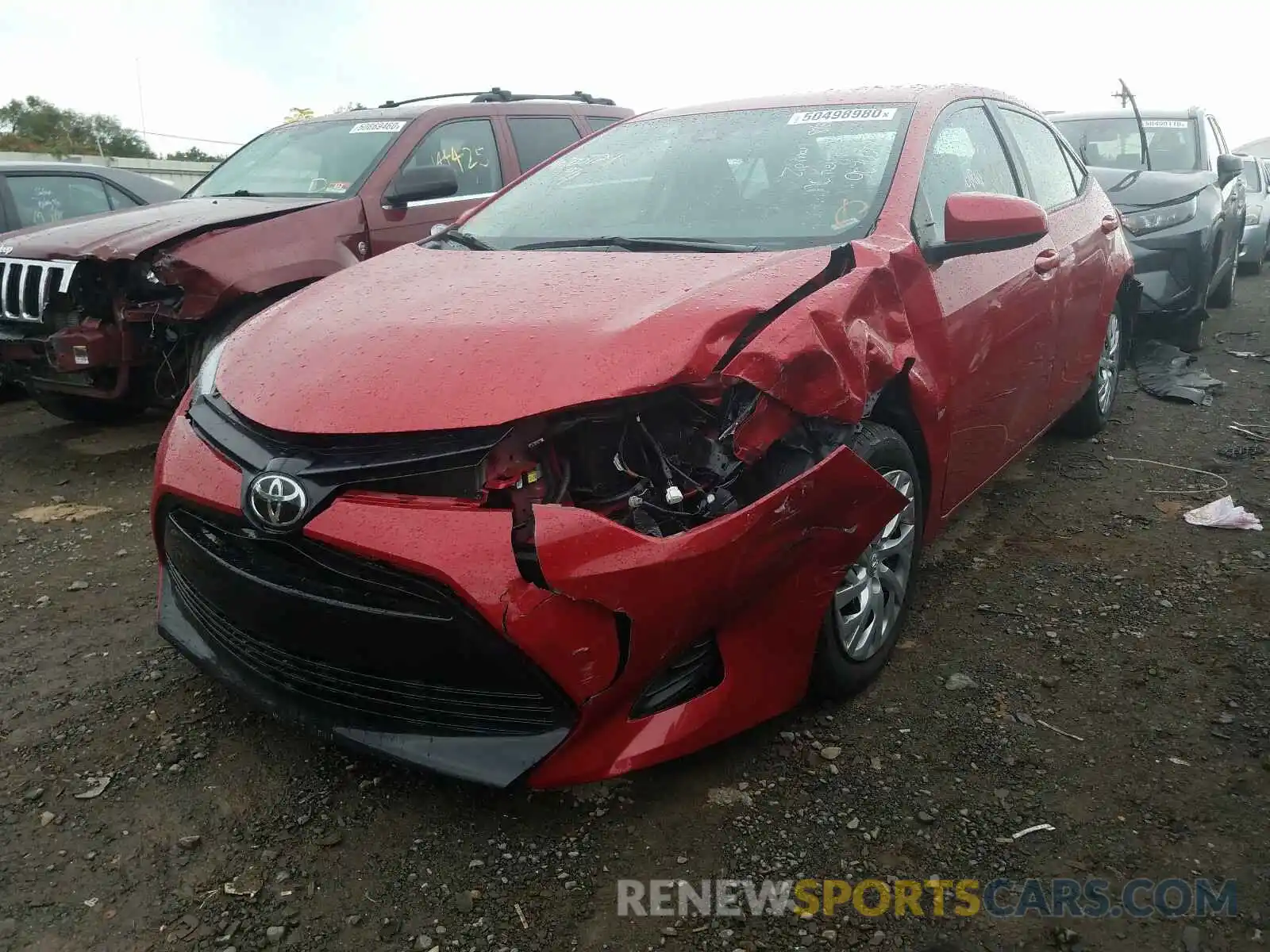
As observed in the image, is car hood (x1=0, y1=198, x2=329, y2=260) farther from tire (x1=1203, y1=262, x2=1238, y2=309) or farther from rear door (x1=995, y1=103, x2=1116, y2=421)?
tire (x1=1203, y1=262, x2=1238, y2=309)

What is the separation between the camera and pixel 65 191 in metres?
6.66

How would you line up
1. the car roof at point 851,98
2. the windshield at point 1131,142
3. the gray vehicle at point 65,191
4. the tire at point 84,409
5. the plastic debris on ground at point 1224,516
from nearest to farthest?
the car roof at point 851,98, the plastic debris on ground at point 1224,516, the tire at point 84,409, the gray vehicle at point 65,191, the windshield at point 1131,142

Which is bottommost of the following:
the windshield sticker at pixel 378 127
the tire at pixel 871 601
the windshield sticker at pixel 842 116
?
the tire at pixel 871 601

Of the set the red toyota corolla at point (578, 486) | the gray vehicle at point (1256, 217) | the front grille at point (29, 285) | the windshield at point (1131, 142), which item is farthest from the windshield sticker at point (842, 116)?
the gray vehicle at point (1256, 217)

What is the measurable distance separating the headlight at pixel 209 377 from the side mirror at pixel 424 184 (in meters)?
2.56

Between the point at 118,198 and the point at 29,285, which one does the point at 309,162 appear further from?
the point at 118,198

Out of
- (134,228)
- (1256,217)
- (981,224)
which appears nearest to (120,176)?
(134,228)

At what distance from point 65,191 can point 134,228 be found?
96.4 inches

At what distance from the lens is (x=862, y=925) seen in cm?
194

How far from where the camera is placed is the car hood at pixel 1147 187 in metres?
6.68

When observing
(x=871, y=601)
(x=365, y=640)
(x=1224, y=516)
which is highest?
(x=365, y=640)

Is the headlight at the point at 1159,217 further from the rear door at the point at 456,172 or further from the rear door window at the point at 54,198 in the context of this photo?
the rear door window at the point at 54,198

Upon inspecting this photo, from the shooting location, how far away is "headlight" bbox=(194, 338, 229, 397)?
2492 mm

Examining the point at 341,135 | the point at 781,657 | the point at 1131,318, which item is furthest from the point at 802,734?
the point at 341,135
